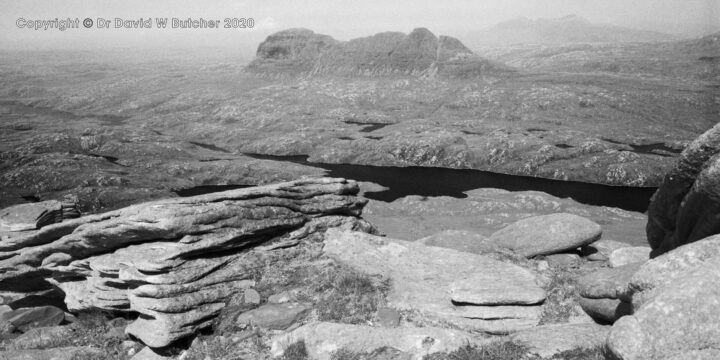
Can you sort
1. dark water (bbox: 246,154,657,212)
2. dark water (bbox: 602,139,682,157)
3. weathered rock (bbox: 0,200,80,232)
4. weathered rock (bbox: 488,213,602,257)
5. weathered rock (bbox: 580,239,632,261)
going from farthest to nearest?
dark water (bbox: 602,139,682,157)
dark water (bbox: 246,154,657,212)
weathered rock (bbox: 0,200,80,232)
weathered rock (bbox: 488,213,602,257)
weathered rock (bbox: 580,239,632,261)

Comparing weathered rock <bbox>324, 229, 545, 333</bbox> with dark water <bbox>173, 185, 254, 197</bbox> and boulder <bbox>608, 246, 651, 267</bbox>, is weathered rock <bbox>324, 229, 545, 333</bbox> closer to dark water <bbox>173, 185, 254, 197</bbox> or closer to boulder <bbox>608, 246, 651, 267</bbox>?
boulder <bbox>608, 246, 651, 267</bbox>

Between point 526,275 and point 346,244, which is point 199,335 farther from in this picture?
point 526,275

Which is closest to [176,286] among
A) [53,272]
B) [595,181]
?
[53,272]

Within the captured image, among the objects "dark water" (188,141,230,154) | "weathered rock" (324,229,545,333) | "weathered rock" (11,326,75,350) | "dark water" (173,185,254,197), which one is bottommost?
"dark water" (173,185,254,197)

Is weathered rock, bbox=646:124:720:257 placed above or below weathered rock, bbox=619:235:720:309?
above

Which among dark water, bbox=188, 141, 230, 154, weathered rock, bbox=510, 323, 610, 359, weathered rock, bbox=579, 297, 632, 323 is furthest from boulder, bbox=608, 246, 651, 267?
dark water, bbox=188, 141, 230, 154

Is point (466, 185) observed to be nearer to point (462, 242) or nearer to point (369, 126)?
point (462, 242)
